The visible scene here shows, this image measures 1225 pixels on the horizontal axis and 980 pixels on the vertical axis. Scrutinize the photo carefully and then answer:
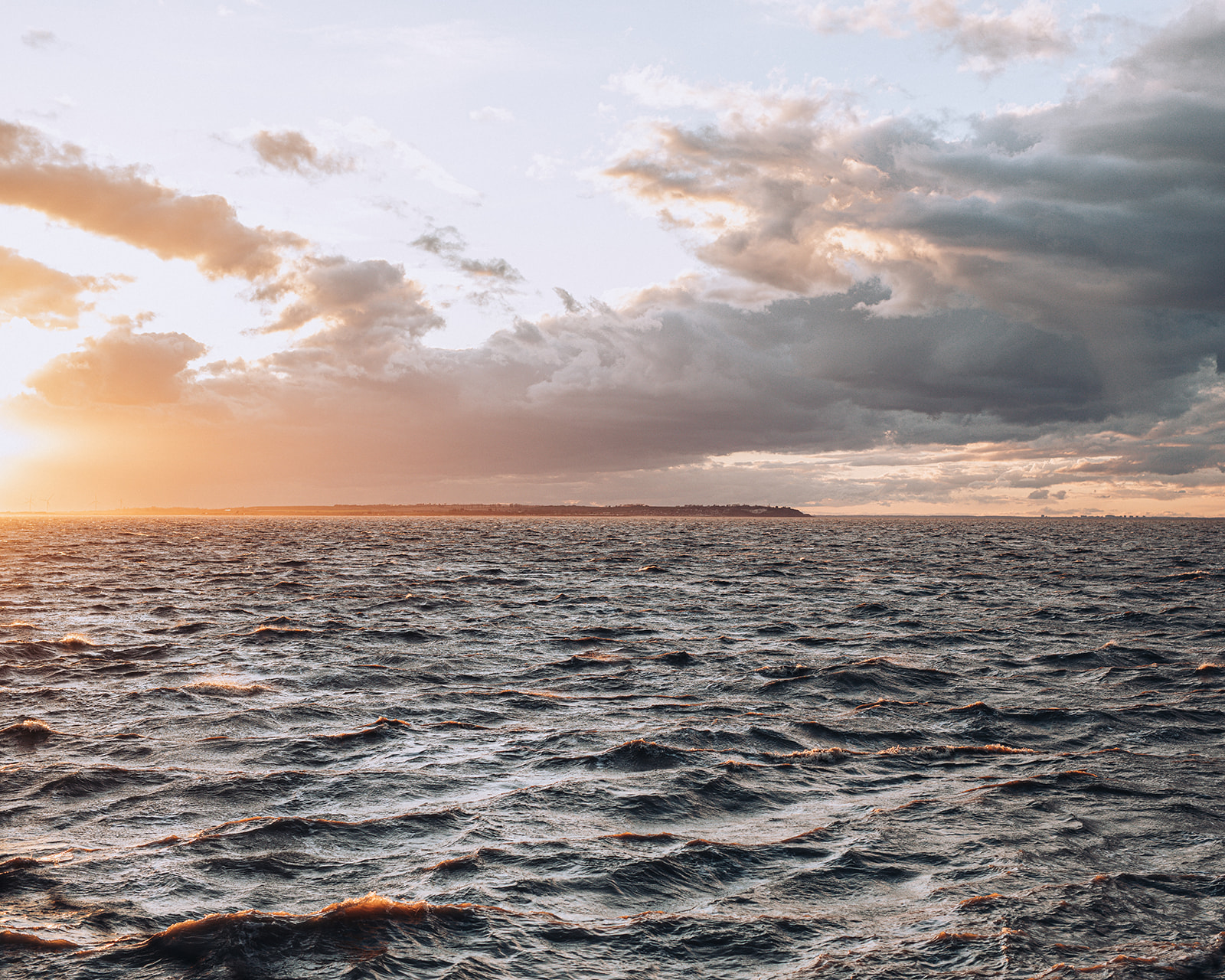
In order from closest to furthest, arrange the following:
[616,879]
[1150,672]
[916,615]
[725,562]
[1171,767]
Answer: [616,879] < [1171,767] < [1150,672] < [916,615] < [725,562]

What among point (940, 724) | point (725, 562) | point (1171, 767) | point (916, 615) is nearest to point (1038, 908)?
point (1171, 767)

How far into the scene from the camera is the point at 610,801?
12172 millimetres

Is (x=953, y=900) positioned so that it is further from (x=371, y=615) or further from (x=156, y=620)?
(x=156, y=620)

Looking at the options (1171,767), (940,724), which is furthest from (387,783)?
(1171,767)

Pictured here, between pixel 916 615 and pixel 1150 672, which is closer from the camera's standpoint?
pixel 1150 672

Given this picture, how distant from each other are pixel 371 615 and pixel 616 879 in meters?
25.8

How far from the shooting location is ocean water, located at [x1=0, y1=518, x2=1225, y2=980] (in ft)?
26.0

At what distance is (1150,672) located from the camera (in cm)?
2183

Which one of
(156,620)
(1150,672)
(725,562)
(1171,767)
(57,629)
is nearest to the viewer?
(1171,767)

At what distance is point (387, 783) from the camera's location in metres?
12.9

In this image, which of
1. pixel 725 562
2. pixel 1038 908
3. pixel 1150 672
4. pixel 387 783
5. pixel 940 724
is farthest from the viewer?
pixel 725 562

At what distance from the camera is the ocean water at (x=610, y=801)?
312 inches

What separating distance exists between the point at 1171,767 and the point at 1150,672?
9.16 metres

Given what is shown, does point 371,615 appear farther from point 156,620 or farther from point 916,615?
point 916,615
